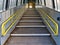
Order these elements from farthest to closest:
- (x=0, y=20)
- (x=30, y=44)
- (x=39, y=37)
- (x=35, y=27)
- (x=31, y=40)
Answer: (x=35, y=27) → (x=39, y=37) → (x=31, y=40) → (x=30, y=44) → (x=0, y=20)

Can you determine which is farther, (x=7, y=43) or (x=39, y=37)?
(x=39, y=37)

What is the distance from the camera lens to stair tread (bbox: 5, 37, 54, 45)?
519 cm

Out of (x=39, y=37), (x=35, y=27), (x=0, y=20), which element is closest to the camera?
(x=0, y=20)

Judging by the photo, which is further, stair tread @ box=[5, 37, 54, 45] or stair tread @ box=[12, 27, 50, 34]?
stair tread @ box=[12, 27, 50, 34]

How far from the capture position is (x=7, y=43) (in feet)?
17.1

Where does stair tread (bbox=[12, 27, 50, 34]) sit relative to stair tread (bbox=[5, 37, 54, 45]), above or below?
above

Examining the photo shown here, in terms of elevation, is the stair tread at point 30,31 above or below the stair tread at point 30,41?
above

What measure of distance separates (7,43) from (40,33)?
1.56 m

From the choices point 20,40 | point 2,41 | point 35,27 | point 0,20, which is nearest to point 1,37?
point 2,41

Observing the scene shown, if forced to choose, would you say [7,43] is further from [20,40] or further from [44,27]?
[44,27]

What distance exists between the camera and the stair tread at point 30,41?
519 centimetres

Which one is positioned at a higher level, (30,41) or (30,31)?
(30,31)

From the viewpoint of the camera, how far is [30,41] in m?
5.37

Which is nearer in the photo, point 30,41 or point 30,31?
point 30,41
